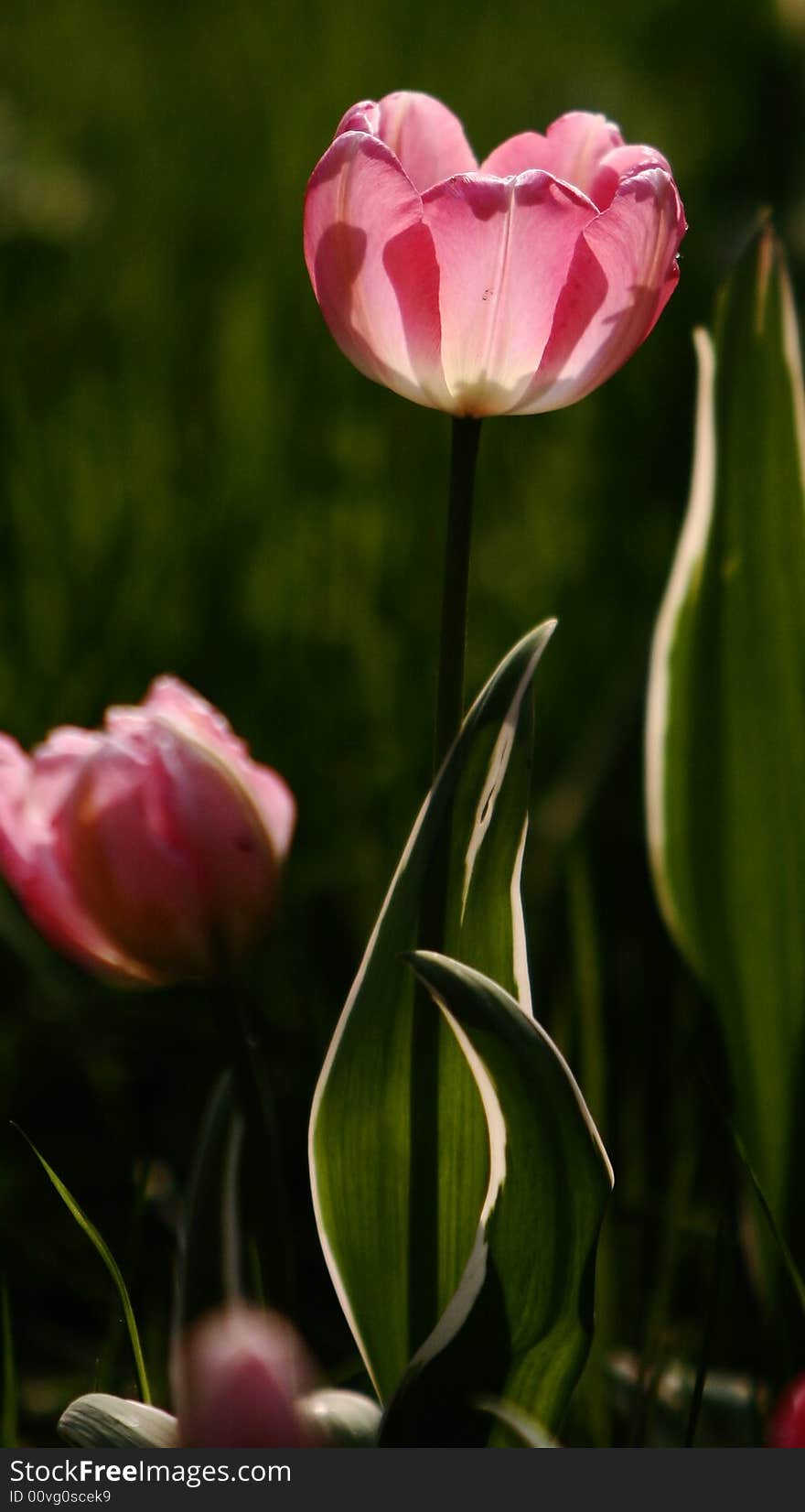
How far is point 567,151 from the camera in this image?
464 mm

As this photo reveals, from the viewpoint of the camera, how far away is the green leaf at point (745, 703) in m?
0.63

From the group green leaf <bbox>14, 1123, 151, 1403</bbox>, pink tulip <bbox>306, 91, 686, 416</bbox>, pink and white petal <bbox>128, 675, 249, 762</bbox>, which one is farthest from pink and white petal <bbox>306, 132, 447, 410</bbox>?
green leaf <bbox>14, 1123, 151, 1403</bbox>

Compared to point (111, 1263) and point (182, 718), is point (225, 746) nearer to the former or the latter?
point (182, 718)

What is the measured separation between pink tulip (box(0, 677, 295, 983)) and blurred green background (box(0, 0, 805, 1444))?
0.11m

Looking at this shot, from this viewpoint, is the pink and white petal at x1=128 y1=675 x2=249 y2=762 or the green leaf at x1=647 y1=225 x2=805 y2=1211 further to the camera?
the green leaf at x1=647 y1=225 x2=805 y2=1211

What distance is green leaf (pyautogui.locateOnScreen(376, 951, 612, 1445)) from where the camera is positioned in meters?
0.42

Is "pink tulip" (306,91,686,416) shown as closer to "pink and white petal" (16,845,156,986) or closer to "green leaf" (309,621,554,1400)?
"green leaf" (309,621,554,1400)

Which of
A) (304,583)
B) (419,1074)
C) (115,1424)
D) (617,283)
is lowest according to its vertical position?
(115,1424)

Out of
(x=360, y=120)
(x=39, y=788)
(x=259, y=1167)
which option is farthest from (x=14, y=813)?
(x=360, y=120)

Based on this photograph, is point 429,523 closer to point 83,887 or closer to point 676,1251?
point 676,1251

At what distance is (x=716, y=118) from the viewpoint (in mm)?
1974

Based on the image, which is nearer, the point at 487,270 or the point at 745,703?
the point at 487,270

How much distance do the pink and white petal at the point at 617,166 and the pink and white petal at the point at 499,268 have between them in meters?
0.03

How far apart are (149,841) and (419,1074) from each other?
0.12 metres
